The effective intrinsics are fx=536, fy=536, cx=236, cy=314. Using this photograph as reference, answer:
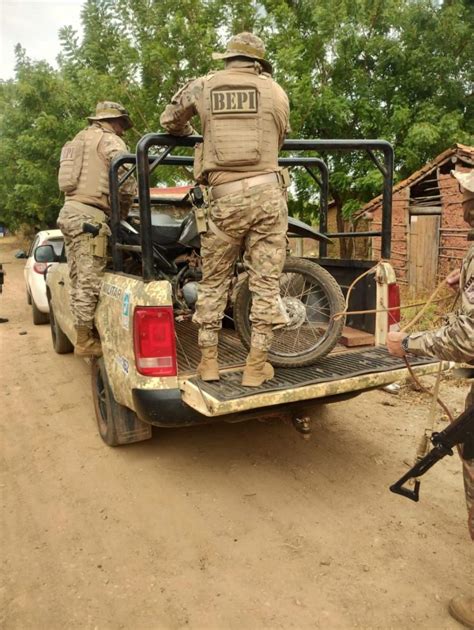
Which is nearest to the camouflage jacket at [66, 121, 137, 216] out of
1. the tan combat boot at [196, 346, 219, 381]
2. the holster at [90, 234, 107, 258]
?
the holster at [90, 234, 107, 258]

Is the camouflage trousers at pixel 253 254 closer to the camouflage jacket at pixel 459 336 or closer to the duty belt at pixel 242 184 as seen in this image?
the duty belt at pixel 242 184

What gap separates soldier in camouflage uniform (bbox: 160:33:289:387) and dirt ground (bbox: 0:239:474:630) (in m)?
0.88

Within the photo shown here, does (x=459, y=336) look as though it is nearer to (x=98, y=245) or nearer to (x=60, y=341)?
(x=98, y=245)

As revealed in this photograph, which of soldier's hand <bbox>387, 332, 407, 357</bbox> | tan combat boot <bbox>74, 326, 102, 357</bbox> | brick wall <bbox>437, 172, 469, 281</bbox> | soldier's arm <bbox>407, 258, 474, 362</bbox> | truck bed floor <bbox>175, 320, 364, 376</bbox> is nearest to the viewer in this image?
soldier's arm <bbox>407, 258, 474, 362</bbox>

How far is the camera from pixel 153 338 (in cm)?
314

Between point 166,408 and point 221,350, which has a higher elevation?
point 221,350

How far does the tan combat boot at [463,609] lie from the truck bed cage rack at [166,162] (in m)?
2.28

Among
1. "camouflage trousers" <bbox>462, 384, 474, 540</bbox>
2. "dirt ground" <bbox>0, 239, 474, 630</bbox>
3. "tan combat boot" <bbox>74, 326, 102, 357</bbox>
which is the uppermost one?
"tan combat boot" <bbox>74, 326, 102, 357</bbox>

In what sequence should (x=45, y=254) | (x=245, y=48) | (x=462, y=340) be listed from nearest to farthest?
(x=462, y=340), (x=245, y=48), (x=45, y=254)

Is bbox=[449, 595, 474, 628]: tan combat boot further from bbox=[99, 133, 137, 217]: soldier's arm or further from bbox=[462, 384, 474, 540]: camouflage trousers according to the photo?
bbox=[99, 133, 137, 217]: soldier's arm

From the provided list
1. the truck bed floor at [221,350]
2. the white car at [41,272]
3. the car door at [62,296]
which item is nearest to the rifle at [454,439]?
the truck bed floor at [221,350]

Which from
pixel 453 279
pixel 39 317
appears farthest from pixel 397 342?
pixel 39 317

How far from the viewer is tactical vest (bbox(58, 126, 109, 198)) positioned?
4.43 meters

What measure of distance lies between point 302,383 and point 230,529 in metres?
0.94
